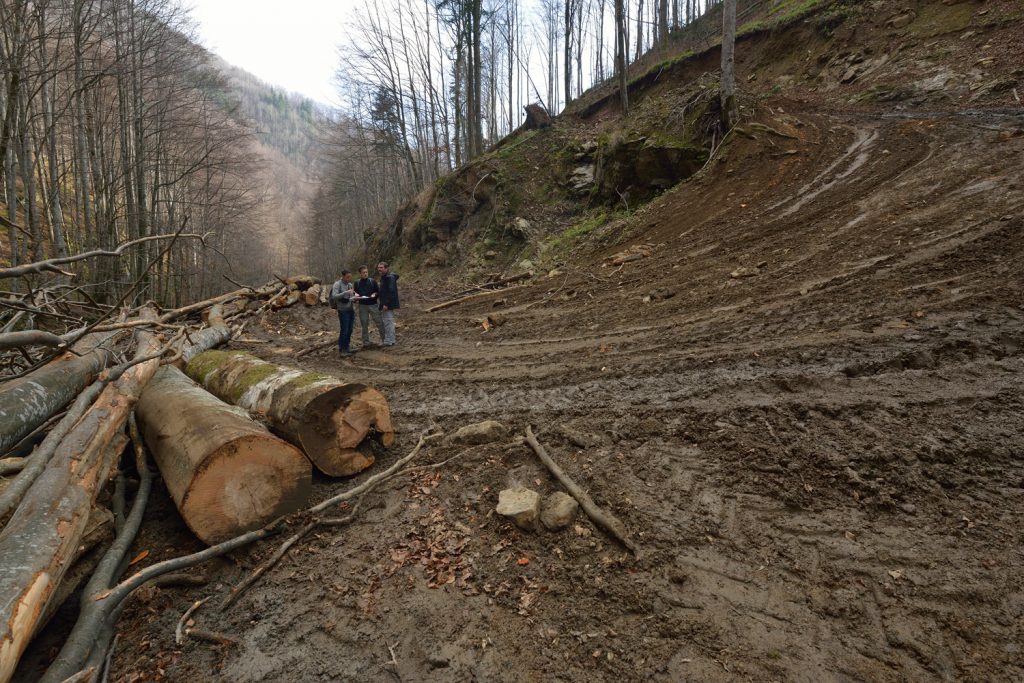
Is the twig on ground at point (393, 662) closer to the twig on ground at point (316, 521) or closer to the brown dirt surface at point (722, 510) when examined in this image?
the brown dirt surface at point (722, 510)

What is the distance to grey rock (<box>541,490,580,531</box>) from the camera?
3.02 meters

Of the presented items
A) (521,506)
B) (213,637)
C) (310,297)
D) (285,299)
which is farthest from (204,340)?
(521,506)

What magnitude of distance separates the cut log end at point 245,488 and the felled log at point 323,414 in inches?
15.9

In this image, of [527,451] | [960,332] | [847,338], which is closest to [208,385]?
[527,451]

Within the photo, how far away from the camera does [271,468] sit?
329 centimetres

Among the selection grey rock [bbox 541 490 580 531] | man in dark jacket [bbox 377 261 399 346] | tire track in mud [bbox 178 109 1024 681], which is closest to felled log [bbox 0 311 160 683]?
tire track in mud [bbox 178 109 1024 681]

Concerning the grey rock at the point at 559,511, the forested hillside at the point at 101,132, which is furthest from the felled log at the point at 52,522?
the forested hillside at the point at 101,132

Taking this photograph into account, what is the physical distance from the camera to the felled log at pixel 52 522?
6.51 feet

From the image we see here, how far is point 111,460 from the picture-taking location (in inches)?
134

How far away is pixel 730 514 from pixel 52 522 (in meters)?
4.11

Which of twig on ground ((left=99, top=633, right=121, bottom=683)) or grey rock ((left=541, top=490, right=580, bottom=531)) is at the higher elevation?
grey rock ((left=541, top=490, right=580, bottom=531))

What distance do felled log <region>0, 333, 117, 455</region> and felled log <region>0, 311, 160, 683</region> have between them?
556 mm

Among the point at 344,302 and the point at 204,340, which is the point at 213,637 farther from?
the point at 204,340

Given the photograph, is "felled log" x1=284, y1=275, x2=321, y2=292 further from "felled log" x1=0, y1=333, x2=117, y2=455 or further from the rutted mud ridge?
the rutted mud ridge
